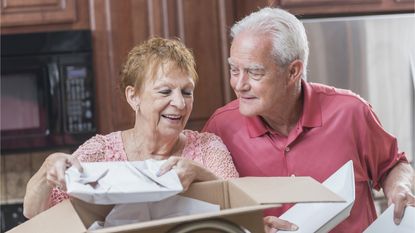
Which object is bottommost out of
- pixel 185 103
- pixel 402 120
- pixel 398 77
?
pixel 402 120

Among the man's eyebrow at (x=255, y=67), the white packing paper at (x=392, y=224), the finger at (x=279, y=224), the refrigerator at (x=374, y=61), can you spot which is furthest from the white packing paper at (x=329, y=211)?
the refrigerator at (x=374, y=61)

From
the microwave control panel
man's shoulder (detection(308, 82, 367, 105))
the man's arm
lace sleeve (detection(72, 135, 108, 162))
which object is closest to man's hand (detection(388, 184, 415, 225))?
the man's arm

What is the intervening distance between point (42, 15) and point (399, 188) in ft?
5.27

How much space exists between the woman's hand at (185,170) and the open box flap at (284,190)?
0.06 metres

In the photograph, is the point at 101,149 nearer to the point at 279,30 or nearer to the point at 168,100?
the point at 168,100

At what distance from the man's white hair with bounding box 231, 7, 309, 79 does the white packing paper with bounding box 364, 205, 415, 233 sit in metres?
0.42

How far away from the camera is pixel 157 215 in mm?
1071

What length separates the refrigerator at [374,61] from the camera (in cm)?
248

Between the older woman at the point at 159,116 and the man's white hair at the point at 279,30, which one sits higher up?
the man's white hair at the point at 279,30

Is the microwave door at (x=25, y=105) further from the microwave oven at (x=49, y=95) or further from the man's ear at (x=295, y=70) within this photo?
the man's ear at (x=295, y=70)

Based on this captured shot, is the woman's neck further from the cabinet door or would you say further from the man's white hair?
the cabinet door

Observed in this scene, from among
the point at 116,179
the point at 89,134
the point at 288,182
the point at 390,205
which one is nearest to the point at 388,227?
the point at 390,205

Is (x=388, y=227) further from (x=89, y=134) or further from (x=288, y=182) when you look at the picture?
(x=89, y=134)

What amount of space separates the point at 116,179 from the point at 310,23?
1570 mm
